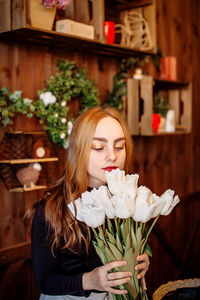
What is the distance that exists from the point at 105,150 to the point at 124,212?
493mm

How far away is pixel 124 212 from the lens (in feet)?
3.39

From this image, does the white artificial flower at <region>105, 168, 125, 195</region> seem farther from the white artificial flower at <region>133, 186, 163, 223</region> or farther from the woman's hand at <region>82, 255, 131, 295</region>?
the woman's hand at <region>82, 255, 131, 295</region>

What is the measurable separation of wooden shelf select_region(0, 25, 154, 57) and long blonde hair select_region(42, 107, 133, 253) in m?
0.56

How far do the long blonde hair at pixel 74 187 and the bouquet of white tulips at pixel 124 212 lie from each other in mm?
280

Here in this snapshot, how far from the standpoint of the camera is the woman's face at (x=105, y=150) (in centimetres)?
148

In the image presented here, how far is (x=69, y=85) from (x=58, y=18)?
0.37m

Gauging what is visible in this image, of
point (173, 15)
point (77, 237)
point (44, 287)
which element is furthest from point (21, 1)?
point (173, 15)

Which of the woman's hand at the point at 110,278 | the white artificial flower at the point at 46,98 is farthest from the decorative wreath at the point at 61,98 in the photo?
the woman's hand at the point at 110,278

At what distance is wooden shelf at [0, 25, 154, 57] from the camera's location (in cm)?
187

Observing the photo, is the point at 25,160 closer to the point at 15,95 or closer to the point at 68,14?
the point at 15,95

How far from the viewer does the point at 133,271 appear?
1140 millimetres

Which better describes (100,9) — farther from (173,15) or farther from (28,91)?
(173,15)

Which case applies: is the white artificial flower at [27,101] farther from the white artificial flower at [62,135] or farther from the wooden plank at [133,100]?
the wooden plank at [133,100]

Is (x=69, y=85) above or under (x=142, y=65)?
under
